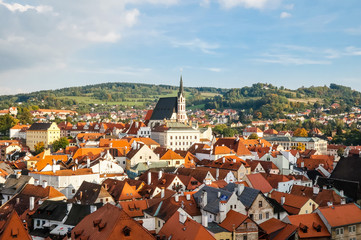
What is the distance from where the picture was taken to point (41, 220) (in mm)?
39250

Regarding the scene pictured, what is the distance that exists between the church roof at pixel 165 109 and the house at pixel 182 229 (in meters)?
92.1

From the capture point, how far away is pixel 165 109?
417ft

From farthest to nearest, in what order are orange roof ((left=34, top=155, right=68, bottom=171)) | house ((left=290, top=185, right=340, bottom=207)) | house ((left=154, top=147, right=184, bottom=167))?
house ((left=154, top=147, right=184, bottom=167)) → orange roof ((left=34, top=155, right=68, bottom=171)) → house ((left=290, top=185, right=340, bottom=207))

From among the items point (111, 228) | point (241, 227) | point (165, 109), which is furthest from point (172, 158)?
point (165, 109)

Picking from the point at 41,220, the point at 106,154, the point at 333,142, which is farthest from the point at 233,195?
the point at 333,142

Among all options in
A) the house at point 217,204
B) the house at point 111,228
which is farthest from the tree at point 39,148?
the house at point 111,228

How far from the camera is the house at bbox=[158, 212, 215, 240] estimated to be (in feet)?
93.1

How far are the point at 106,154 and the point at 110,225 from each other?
39.0m

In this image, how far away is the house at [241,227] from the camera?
3250 centimetres

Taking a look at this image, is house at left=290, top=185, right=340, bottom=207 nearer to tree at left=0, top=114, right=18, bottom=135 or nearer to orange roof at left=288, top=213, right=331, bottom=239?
orange roof at left=288, top=213, right=331, bottom=239

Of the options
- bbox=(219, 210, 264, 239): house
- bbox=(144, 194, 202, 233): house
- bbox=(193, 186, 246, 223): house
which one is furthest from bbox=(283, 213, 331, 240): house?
bbox=(144, 194, 202, 233): house

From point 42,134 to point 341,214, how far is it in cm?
9507

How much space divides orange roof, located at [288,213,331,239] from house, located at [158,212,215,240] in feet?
34.6

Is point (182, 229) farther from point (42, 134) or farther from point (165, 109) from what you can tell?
point (165, 109)
